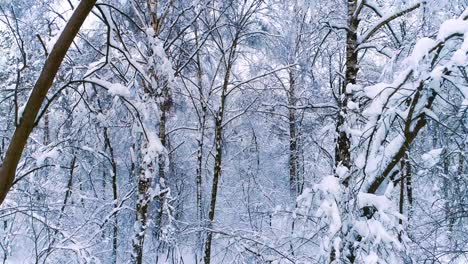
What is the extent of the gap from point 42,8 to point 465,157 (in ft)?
18.9

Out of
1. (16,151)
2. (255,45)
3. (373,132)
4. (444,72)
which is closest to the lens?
(16,151)

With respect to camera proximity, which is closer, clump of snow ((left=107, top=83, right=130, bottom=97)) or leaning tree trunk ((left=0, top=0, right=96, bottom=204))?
leaning tree trunk ((left=0, top=0, right=96, bottom=204))

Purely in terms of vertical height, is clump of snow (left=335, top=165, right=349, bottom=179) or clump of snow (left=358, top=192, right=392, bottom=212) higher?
clump of snow (left=335, top=165, right=349, bottom=179)

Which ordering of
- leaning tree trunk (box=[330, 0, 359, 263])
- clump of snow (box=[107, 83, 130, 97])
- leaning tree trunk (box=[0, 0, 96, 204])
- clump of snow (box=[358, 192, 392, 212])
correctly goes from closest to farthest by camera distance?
leaning tree trunk (box=[0, 0, 96, 204]), clump of snow (box=[107, 83, 130, 97]), clump of snow (box=[358, 192, 392, 212]), leaning tree trunk (box=[330, 0, 359, 263])

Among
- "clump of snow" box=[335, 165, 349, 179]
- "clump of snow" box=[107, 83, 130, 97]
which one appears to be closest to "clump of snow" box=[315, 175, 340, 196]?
"clump of snow" box=[335, 165, 349, 179]

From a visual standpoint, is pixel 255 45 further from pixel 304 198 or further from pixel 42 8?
pixel 304 198

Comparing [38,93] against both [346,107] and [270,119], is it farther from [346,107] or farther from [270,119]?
[270,119]

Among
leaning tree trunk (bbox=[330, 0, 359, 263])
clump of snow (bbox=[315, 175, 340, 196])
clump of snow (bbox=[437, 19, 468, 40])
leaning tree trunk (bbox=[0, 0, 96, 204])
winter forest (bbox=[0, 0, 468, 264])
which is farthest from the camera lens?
leaning tree trunk (bbox=[330, 0, 359, 263])

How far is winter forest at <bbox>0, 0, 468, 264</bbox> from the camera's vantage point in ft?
10.6

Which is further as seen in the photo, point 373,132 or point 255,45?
point 255,45

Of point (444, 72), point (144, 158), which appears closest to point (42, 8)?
point (144, 158)

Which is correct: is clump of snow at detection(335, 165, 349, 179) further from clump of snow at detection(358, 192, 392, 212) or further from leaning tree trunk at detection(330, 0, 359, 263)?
clump of snow at detection(358, 192, 392, 212)

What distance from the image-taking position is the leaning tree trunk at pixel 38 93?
1.62 meters

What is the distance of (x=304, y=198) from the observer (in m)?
4.52
